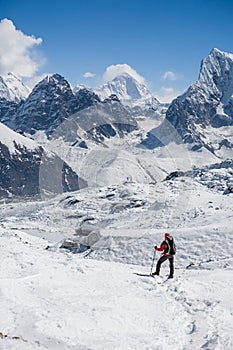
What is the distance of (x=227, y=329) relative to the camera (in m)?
9.95

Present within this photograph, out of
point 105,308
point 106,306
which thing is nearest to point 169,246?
point 106,306

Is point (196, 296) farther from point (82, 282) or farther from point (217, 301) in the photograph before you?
point (82, 282)

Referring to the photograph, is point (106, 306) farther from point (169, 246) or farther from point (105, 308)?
point (169, 246)

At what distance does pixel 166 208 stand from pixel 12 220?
34.5 m

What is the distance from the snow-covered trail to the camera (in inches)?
344

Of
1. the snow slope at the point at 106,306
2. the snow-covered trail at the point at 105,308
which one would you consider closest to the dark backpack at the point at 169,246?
the snow slope at the point at 106,306

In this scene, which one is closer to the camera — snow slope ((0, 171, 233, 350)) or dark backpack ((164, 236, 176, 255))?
snow slope ((0, 171, 233, 350))

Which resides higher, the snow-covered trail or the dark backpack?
the dark backpack

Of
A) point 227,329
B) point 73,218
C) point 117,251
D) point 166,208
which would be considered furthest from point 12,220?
point 227,329

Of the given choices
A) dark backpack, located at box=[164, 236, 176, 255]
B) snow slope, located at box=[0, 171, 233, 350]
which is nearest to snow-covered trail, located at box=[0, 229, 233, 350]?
snow slope, located at box=[0, 171, 233, 350]

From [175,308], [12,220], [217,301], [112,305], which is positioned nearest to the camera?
[112,305]

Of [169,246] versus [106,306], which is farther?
[169,246]

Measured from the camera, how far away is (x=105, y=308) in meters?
10.6

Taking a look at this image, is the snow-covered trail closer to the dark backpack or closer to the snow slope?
the snow slope
